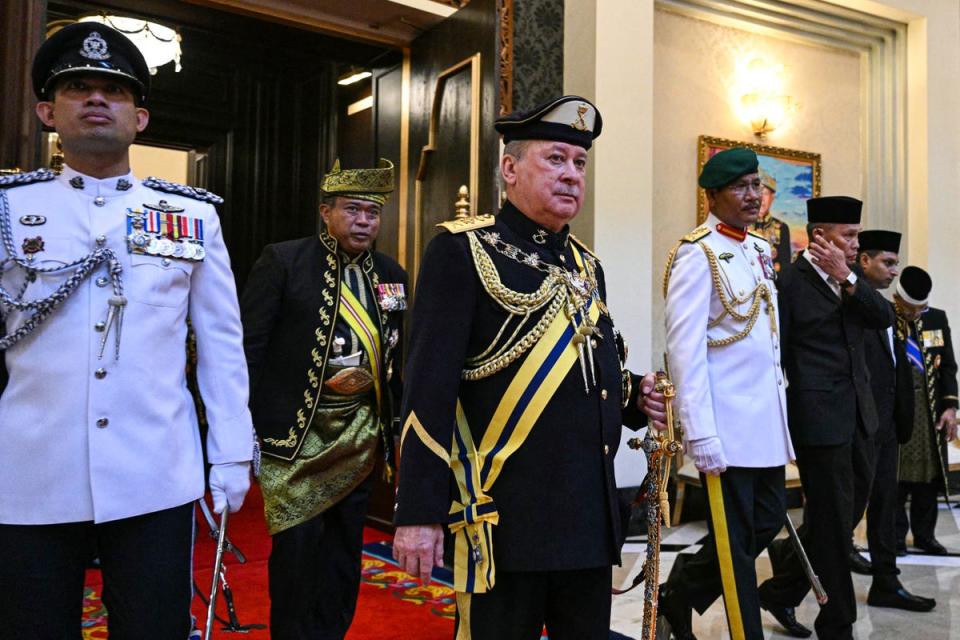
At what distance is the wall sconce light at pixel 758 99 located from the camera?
5.93 m

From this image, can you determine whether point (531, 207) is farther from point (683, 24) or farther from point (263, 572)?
point (683, 24)

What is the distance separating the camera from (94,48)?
1.60m

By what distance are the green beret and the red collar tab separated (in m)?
0.13

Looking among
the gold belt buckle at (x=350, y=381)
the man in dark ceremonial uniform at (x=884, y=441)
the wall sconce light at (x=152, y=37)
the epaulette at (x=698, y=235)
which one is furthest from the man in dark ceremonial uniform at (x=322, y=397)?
the wall sconce light at (x=152, y=37)

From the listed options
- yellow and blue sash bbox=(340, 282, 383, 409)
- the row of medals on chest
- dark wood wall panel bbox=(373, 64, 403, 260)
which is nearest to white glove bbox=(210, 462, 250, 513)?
the row of medals on chest

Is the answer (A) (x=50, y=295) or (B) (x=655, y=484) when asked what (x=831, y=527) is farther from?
(A) (x=50, y=295)

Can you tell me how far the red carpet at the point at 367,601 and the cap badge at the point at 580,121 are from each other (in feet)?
6.61

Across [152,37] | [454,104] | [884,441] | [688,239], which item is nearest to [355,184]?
Answer: [688,239]

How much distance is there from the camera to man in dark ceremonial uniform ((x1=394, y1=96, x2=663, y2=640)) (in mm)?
1592

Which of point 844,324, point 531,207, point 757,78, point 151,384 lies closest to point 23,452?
point 151,384

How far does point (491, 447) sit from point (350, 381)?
1130 mm

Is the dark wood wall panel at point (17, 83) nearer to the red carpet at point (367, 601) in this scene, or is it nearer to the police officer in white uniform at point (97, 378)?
the red carpet at point (367, 601)

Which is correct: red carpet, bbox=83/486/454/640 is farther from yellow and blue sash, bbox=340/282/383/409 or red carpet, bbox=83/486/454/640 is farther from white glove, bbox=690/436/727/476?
white glove, bbox=690/436/727/476

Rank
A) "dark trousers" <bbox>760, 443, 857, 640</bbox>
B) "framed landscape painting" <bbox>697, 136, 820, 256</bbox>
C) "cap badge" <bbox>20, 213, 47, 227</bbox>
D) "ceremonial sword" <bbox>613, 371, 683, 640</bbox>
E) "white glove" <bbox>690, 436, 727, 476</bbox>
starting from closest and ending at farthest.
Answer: "cap badge" <bbox>20, 213, 47, 227</bbox> < "ceremonial sword" <bbox>613, 371, 683, 640</bbox> < "white glove" <bbox>690, 436, 727, 476</bbox> < "dark trousers" <bbox>760, 443, 857, 640</bbox> < "framed landscape painting" <bbox>697, 136, 820, 256</bbox>
